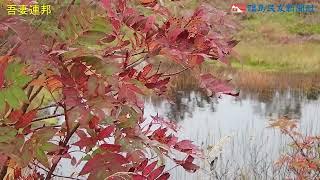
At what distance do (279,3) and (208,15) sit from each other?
920 inches

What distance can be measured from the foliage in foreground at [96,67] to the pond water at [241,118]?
3.80 m

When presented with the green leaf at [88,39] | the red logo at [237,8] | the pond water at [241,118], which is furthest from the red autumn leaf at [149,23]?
the pond water at [241,118]

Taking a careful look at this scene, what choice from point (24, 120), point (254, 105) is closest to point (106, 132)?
point (24, 120)

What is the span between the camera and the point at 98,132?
1231mm

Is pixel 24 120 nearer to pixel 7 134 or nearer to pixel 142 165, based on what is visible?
pixel 7 134

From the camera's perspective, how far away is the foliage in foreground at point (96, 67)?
3.30 feet

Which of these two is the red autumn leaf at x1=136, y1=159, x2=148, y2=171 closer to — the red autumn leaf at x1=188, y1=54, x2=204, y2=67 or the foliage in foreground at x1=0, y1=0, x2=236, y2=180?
the foliage in foreground at x1=0, y1=0, x2=236, y2=180

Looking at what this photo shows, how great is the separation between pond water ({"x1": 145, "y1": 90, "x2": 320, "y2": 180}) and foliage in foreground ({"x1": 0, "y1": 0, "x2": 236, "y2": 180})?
3.80 meters

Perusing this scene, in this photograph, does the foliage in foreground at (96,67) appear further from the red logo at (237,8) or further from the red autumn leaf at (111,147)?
the red logo at (237,8)

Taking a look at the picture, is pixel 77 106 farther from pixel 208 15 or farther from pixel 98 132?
pixel 208 15

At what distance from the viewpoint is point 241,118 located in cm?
841

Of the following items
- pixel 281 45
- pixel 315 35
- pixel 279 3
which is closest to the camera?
pixel 281 45

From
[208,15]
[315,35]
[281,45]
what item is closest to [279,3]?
[315,35]

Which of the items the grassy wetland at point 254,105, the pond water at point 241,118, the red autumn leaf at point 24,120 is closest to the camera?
the red autumn leaf at point 24,120
